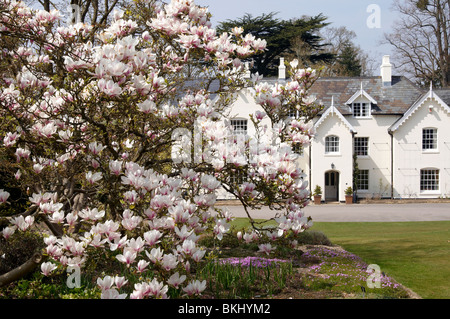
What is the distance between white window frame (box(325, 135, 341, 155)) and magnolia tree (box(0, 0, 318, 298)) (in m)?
26.8

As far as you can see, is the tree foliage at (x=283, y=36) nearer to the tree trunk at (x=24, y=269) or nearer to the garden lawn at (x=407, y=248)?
the garden lawn at (x=407, y=248)

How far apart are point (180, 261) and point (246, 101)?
94.7 feet

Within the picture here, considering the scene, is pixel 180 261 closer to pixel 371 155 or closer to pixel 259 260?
pixel 259 260

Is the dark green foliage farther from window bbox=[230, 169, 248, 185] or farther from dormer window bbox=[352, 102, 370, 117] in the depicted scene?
dormer window bbox=[352, 102, 370, 117]

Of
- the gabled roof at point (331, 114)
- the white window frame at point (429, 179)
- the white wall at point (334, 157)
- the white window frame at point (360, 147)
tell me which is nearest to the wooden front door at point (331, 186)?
the white wall at point (334, 157)

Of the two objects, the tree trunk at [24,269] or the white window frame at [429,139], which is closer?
the tree trunk at [24,269]

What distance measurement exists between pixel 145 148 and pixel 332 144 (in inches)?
1117

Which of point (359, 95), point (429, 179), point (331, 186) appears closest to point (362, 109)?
point (359, 95)

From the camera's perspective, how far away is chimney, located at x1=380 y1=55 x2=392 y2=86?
113ft

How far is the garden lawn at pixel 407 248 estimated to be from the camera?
8812mm

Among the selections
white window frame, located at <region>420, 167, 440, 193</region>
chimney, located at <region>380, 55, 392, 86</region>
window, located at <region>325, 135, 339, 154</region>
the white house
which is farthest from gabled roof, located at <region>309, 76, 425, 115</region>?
white window frame, located at <region>420, 167, 440, 193</region>

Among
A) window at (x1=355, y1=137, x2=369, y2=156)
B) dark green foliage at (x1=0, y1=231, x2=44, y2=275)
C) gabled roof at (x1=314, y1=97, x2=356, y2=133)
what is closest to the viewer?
A: dark green foliage at (x1=0, y1=231, x2=44, y2=275)

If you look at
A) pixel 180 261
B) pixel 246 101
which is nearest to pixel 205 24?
pixel 180 261

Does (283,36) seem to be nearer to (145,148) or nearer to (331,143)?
(331,143)
